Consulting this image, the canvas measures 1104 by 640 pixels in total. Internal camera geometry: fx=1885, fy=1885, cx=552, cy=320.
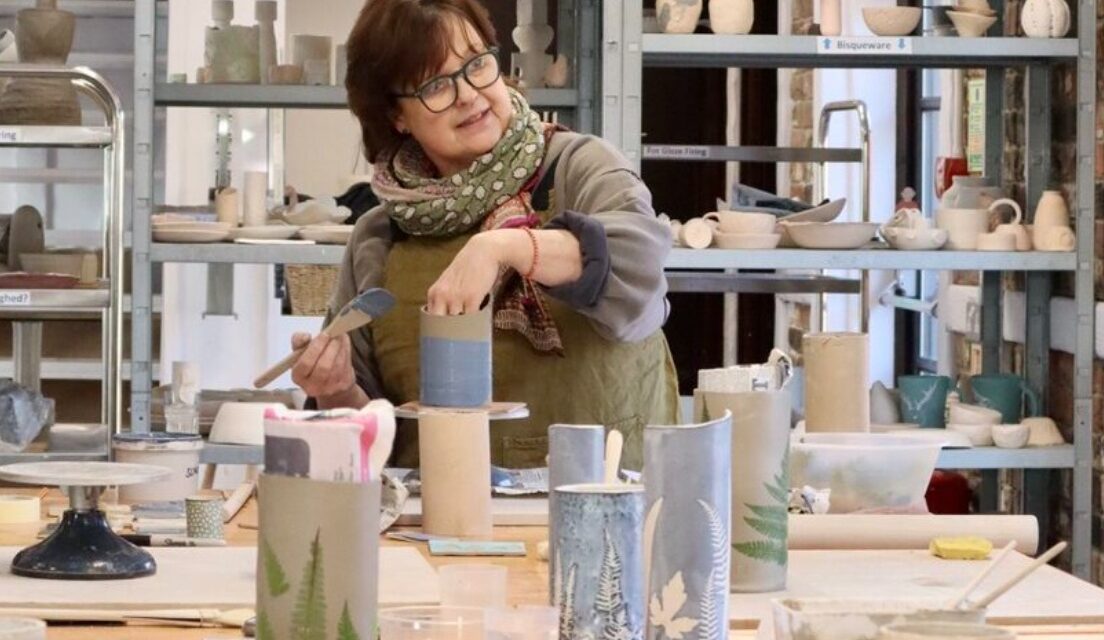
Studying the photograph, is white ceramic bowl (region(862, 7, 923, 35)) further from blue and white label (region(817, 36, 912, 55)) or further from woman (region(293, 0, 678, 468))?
woman (region(293, 0, 678, 468))

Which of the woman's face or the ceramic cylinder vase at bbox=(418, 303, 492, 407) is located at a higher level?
the woman's face

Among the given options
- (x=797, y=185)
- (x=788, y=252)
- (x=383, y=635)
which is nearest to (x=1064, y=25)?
(x=788, y=252)

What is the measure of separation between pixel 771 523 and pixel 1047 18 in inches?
104

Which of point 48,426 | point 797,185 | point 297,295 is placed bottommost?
point 48,426

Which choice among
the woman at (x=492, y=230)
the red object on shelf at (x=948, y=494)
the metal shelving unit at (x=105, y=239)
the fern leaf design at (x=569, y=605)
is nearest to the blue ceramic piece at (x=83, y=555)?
the fern leaf design at (x=569, y=605)

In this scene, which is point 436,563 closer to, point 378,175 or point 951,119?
point 378,175

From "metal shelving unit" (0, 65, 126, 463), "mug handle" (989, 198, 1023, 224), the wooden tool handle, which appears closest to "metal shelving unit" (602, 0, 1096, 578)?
"mug handle" (989, 198, 1023, 224)

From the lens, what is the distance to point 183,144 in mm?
6191

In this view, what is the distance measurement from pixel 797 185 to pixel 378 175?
12.3ft

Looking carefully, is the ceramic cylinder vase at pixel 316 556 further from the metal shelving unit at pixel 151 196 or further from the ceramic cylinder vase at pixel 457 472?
the metal shelving unit at pixel 151 196

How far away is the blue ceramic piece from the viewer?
1744 millimetres

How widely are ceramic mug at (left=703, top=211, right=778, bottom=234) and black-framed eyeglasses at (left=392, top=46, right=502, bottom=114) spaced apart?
1576mm

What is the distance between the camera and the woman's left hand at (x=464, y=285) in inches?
87.7

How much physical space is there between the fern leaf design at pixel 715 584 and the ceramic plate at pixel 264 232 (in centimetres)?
287
